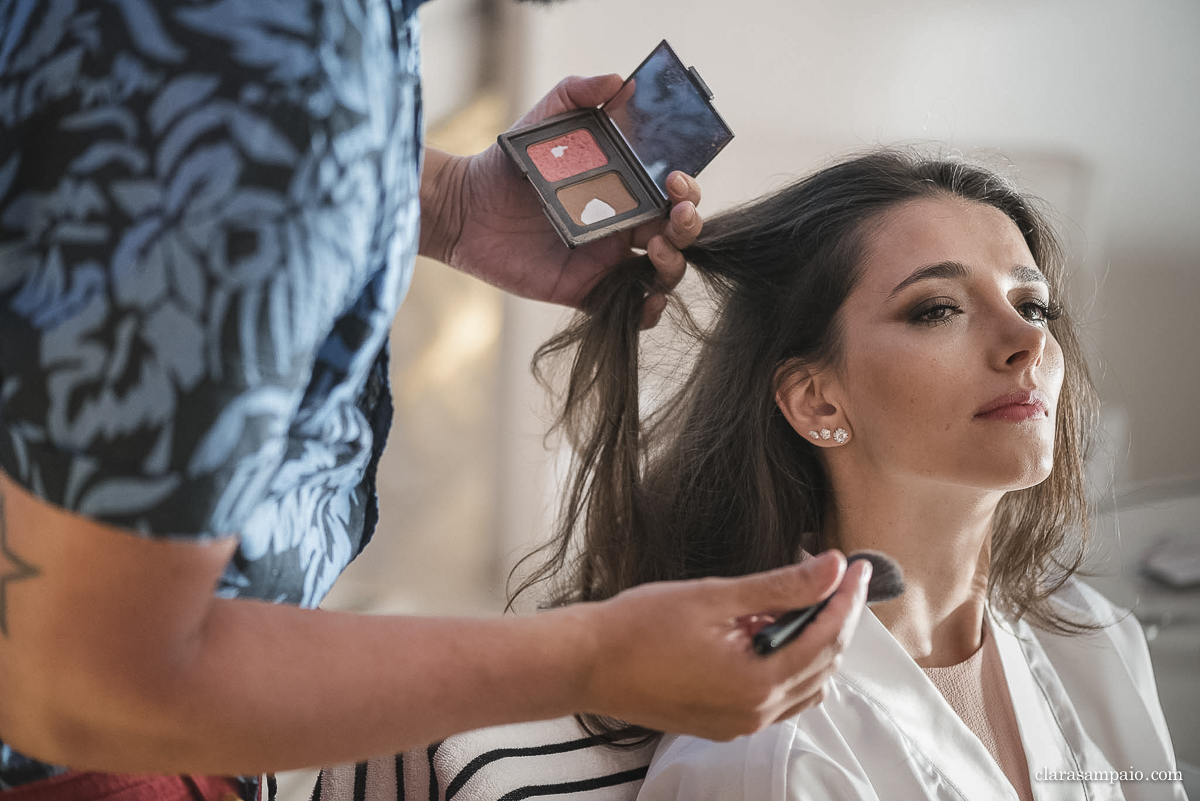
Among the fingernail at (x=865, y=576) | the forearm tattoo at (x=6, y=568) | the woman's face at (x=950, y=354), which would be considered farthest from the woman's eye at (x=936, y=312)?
the forearm tattoo at (x=6, y=568)

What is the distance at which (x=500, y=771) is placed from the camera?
0.90 meters

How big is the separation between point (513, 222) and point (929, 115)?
1685 millimetres

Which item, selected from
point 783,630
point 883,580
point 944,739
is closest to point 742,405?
point 944,739

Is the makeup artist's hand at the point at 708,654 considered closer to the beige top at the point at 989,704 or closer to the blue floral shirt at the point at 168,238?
the blue floral shirt at the point at 168,238

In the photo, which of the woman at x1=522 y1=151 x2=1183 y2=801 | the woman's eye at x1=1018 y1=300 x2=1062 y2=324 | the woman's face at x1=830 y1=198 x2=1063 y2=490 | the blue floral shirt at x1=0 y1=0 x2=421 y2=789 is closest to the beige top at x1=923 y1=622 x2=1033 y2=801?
the woman at x1=522 y1=151 x2=1183 y2=801

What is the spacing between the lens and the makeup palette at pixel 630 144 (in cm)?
96

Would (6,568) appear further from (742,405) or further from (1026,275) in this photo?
(1026,275)

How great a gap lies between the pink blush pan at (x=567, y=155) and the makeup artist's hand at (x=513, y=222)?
0.10ft

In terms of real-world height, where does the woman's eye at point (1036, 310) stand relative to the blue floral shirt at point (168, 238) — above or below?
below

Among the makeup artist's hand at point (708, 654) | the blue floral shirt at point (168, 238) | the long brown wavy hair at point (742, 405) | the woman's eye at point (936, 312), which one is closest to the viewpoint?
the blue floral shirt at point (168, 238)

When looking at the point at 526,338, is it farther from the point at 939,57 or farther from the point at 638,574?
the point at 638,574

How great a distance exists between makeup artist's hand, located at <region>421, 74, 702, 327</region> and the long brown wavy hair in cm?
9

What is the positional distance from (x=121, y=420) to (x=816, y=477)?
3.07 feet

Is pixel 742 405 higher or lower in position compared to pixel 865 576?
lower
